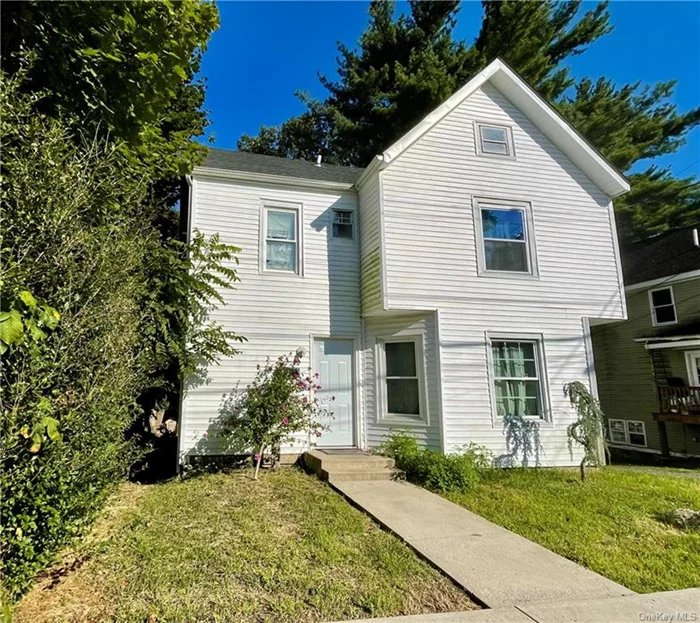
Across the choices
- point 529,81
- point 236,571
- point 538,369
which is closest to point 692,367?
point 538,369

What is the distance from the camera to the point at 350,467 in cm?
702

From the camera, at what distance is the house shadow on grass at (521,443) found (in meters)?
8.00

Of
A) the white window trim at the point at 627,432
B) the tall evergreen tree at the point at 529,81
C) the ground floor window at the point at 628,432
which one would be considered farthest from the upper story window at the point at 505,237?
the tall evergreen tree at the point at 529,81

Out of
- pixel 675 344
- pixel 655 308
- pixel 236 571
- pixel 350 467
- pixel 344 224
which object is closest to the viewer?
pixel 236 571

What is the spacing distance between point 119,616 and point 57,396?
166 centimetres

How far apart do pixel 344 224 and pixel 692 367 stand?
11347 mm

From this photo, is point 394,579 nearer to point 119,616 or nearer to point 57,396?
point 119,616

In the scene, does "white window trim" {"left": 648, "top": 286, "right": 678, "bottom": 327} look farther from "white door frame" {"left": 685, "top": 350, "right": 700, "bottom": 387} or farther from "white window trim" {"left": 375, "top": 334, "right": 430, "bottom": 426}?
"white window trim" {"left": 375, "top": 334, "right": 430, "bottom": 426}

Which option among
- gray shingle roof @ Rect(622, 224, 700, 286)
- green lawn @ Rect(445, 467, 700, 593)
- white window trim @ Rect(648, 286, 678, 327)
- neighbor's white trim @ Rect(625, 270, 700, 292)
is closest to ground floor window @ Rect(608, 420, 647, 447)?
white window trim @ Rect(648, 286, 678, 327)

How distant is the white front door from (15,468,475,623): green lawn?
3.22 m

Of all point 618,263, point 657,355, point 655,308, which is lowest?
point 657,355

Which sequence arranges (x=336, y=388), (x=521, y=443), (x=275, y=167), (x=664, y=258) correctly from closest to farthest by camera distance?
(x=521, y=443), (x=336, y=388), (x=275, y=167), (x=664, y=258)

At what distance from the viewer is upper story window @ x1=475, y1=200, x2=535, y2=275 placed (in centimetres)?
879

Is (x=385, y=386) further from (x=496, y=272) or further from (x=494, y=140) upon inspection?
(x=494, y=140)
